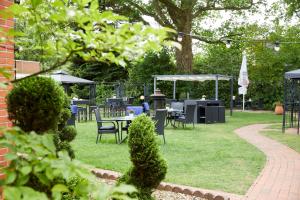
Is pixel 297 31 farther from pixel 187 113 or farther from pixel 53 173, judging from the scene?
pixel 53 173

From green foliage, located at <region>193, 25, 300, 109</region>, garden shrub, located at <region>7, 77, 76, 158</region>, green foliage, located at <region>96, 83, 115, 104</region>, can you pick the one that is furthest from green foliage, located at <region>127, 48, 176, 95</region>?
garden shrub, located at <region>7, 77, 76, 158</region>

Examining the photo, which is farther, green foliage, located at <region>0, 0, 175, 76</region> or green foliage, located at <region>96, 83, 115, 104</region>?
green foliage, located at <region>96, 83, 115, 104</region>

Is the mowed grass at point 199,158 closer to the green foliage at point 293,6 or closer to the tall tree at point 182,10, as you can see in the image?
the green foliage at point 293,6

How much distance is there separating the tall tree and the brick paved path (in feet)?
40.9

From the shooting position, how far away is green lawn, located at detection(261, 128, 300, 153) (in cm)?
921

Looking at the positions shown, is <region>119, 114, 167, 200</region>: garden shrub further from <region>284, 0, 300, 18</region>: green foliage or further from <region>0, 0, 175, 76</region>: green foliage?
<region>284, 0, 300, 18</region>: green foliage

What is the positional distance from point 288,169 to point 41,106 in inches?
203

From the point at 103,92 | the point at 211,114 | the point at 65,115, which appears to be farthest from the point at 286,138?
the point at 103,92

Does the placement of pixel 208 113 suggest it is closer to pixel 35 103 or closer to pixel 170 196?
pixel 170 196

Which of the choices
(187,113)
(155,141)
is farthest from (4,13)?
(187,113)

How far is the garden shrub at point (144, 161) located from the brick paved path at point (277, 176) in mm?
1470

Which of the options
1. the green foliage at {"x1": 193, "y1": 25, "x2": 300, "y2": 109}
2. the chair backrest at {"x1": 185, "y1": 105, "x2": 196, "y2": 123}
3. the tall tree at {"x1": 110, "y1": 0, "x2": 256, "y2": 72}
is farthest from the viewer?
the green foliage at {"x1": 193, "y1": 25, "x2": 300, "y2": 109}

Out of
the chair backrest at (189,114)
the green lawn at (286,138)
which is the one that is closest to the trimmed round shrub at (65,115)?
the green lawn at (286,138)

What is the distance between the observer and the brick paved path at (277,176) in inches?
192
